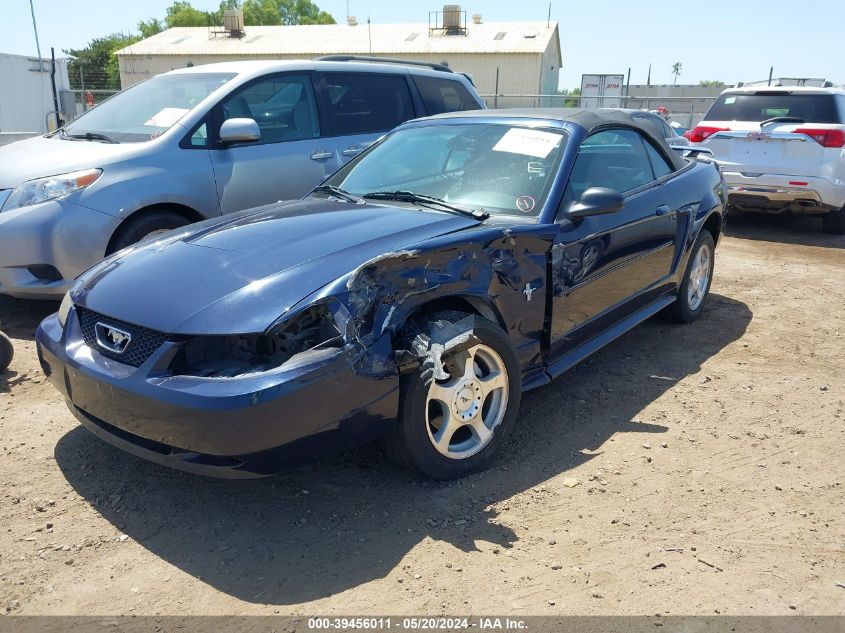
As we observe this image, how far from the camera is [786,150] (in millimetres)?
8797

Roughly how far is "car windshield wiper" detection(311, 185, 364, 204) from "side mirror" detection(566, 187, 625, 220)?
1.18 meters

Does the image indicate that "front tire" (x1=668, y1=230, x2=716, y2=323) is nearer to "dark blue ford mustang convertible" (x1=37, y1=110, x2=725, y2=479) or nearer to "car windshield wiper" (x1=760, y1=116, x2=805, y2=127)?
"dark blue ford mustang convertible" (x1=37, y1=110, x2=725, y2=479)

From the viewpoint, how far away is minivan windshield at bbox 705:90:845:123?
29.0 feet

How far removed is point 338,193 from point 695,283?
2.99m

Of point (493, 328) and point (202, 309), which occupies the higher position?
point (202, 309)

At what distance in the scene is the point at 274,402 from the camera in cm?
253

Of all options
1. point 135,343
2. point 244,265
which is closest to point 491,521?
point 244,265

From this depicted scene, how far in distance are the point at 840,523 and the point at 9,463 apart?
12.3 feet

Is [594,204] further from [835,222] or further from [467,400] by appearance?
[835,222]

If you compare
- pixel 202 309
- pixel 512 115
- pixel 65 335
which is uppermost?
pixel 512 115

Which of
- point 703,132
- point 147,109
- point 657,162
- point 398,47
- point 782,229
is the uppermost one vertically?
point 398,47

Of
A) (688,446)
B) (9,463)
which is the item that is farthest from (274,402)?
(688,446)

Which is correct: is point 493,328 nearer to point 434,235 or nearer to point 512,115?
point 434,235

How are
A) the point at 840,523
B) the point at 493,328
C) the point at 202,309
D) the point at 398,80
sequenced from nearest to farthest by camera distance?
the point at 202,309, the point at 840,523, the point at 493,328, the point at 398,80
